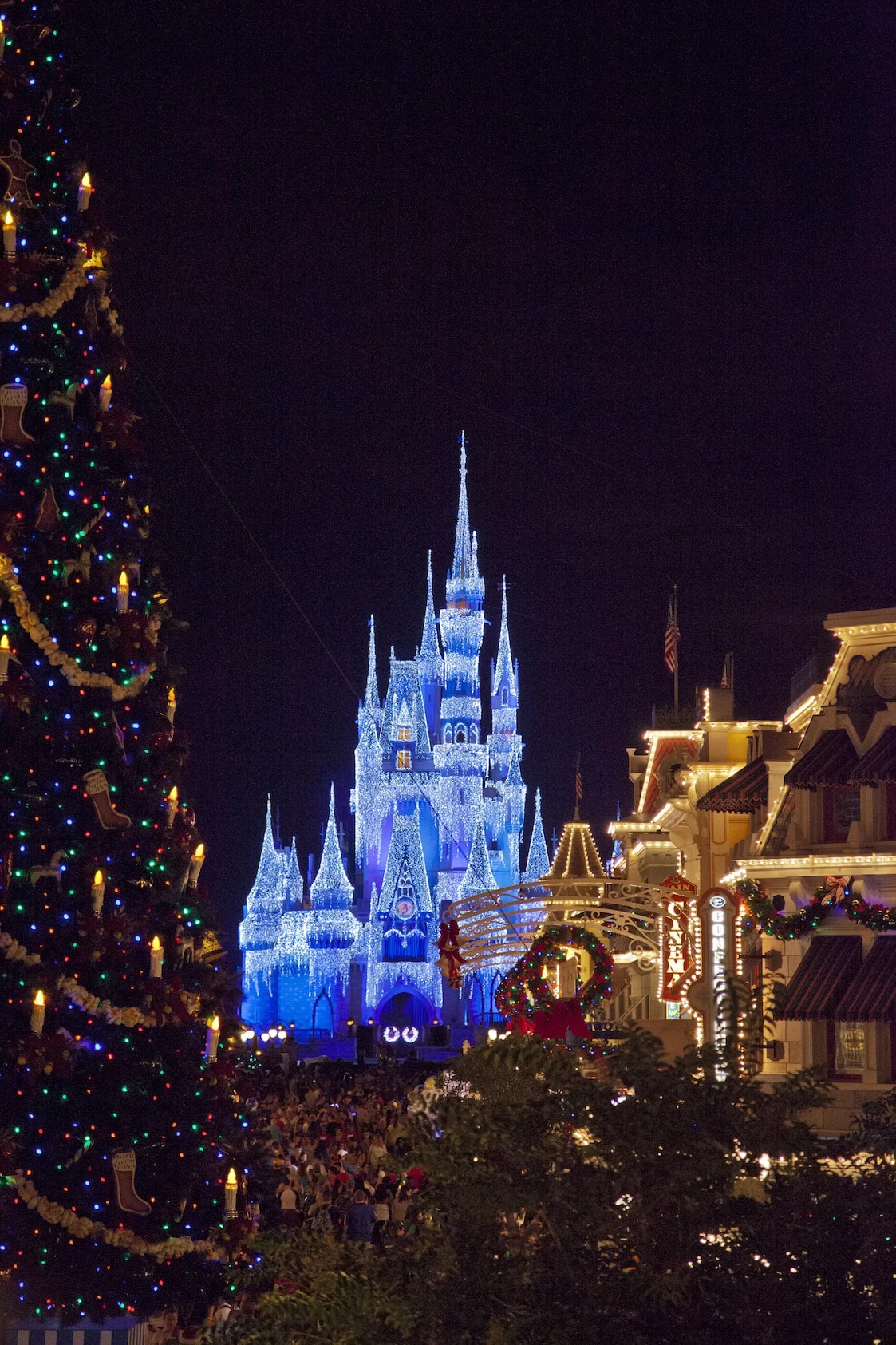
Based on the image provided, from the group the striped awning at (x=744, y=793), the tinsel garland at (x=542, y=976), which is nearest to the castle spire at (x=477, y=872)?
the tinsel garland at (x=542, y=976)

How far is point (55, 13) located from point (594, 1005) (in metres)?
19.2

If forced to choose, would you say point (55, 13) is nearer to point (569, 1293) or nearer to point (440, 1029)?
point (569, 1293)

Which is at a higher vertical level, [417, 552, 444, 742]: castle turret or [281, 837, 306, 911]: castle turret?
[417, 552, 444, 742]: castle turret

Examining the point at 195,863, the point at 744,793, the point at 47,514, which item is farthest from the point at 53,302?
the point at 744,793

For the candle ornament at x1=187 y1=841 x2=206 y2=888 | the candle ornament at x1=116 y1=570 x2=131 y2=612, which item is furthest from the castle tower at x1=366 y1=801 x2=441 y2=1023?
the candle ornament at x1=116 y1=570 x2=131 y2=612

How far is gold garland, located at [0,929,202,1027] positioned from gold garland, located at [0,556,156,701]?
1472 mm

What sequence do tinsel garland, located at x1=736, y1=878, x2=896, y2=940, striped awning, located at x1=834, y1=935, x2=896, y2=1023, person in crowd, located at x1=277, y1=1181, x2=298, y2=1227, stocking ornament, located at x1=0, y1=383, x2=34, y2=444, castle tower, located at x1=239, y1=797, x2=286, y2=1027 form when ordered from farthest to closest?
castle tower, located at x1=239, y1=797, x2=286, y2=1027 < tinsel garland, located at x1=736, y1=878, x2=896, y2=940 < striped awning, located at x1=834, y1=935, x2=896, y2=1023 < person in crowd, located at x1=277, y1=1181, x2=298, y2=1227 < stocking ornament, located at x1=0, y1=383, x2=34, y2=444

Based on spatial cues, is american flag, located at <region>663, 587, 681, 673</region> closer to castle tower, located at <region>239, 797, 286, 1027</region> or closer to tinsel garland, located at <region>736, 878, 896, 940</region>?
tinsel garland, located at <region>736, 878, 896, 940</region>

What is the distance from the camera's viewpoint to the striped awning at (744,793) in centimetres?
2570

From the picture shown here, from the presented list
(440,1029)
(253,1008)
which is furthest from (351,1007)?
(440,1029)

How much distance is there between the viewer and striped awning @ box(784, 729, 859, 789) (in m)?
21.3

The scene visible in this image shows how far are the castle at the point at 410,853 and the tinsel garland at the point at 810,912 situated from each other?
6549 cm

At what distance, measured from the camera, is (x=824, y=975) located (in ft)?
70.7

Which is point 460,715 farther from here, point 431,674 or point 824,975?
point 824,975
